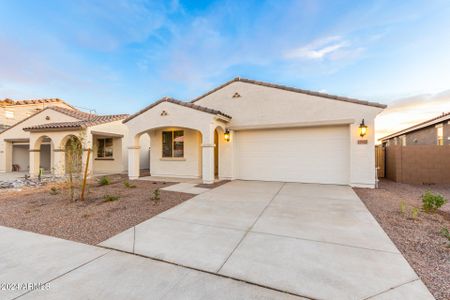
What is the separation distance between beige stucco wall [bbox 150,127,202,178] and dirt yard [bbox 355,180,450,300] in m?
7.89

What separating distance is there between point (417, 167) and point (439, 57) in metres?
5.03

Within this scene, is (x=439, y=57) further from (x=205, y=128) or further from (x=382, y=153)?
(x=205, y=128)

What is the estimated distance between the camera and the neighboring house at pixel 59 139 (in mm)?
12219

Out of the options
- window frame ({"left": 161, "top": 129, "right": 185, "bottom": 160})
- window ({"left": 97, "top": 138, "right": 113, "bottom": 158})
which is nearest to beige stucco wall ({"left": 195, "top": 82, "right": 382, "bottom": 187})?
window frame ({"left": 161, "top": 129, "right": 185, "bottom": 160})

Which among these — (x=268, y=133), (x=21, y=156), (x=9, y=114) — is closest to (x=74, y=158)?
(x=268, y=133)

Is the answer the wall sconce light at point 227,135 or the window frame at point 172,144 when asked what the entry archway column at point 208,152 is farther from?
the window frame at point 172,144

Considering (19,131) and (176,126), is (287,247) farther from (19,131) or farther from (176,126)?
(19,131)

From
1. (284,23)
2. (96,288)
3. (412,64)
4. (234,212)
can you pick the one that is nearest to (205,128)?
(234,212)

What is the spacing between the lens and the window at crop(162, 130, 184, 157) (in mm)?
11281

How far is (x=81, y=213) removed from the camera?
486cm

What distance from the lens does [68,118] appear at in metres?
13.9

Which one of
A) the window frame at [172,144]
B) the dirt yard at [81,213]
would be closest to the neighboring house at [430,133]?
the window frame at [172,144]

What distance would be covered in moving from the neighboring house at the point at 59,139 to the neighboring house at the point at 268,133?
4186mm

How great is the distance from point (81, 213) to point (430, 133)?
71.4ft
